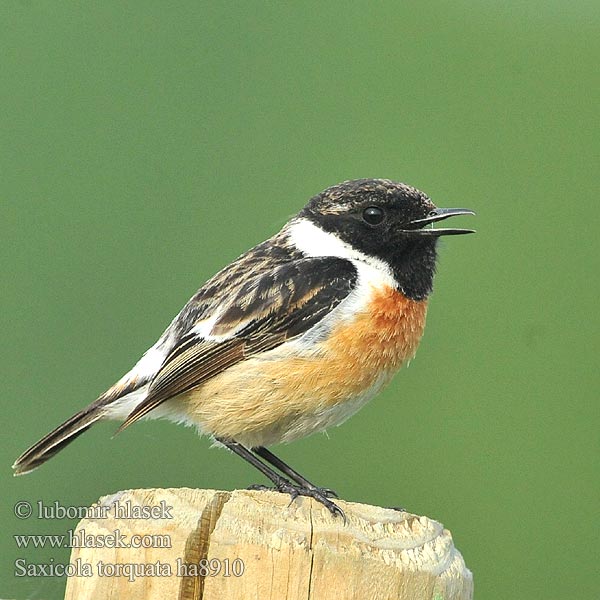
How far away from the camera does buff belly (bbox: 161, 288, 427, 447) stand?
19.0 feet

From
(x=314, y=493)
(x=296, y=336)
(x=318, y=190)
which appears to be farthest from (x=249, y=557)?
(x=318, y=190)

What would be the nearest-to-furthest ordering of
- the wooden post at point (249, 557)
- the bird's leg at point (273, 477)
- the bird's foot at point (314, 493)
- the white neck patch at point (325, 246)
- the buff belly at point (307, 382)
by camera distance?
the wooden post at point (249, 557) < the bird's foot at point (314, 493) < the bird's leg at point (273, 477) < the buff belly at point (307, 382) < the white neck patch at point (325, 246)

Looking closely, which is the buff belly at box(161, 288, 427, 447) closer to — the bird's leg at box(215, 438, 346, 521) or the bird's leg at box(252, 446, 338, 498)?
the bird's leg at box(215, 438, 346, 521)

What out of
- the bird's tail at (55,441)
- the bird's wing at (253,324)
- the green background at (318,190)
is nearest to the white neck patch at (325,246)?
the bird's wing at (253,324)

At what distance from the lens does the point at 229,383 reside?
19.4ft

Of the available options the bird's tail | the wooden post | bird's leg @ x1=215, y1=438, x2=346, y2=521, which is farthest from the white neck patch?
the wooden post

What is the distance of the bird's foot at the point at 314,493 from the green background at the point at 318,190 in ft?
4.38

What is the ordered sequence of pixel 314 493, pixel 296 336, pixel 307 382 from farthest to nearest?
1. pixel 296 336
2. pixel 307 382
3. pixel 314 493

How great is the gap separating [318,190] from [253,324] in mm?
4668

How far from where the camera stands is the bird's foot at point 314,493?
13.2ft

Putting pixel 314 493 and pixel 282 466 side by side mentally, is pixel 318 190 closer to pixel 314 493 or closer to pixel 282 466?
pixel 282 466

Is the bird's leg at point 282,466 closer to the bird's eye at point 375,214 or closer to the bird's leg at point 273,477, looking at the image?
the bird's leg at point 273,477

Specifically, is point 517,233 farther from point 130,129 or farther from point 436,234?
point 436,234

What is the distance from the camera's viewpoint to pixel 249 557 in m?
3.65
